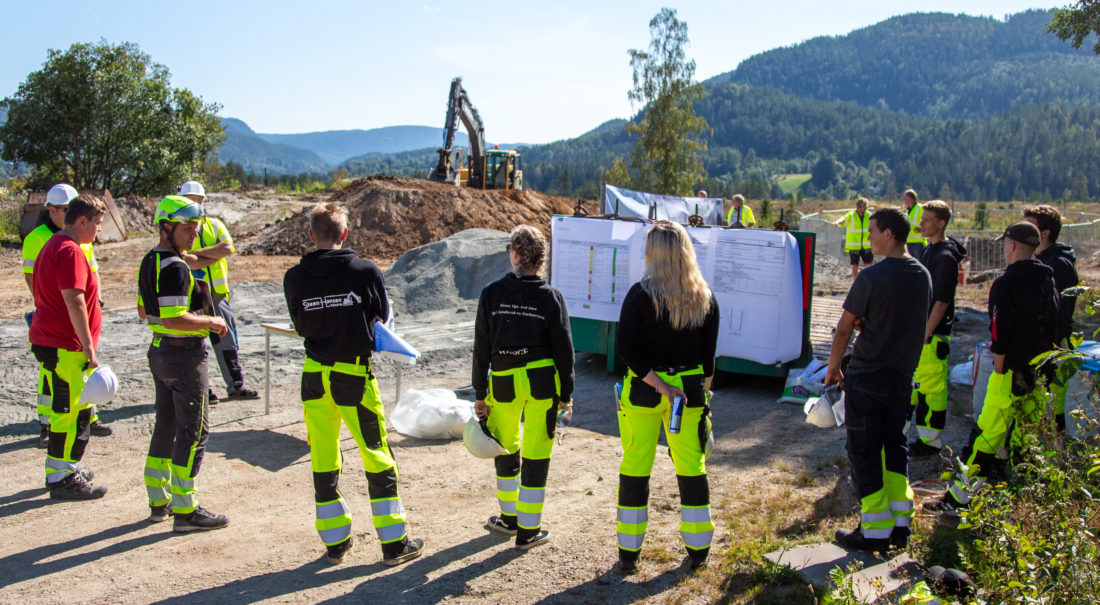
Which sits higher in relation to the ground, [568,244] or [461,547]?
[568,244]

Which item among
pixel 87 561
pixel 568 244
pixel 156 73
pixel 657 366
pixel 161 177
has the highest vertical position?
pixel 156 73

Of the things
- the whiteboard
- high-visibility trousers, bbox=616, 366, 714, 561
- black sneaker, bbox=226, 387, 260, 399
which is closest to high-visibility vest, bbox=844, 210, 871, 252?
the whiteboard

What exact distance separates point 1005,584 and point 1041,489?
93 centimetres

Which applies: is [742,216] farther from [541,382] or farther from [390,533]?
[390,533]

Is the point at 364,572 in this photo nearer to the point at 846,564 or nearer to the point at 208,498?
the point at 208,498

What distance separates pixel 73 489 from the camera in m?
5.30

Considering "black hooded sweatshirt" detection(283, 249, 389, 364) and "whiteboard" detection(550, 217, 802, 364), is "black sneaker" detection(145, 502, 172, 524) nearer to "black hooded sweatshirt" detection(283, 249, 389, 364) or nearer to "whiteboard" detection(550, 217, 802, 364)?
"black hooded sweatshirt" detection(283, 249, 389, 364)

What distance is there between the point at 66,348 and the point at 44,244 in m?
1.15

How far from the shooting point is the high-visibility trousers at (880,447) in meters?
4.28

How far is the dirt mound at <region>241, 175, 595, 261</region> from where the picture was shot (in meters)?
22.5

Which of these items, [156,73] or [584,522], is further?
[156,73]

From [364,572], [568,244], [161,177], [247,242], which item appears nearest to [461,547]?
[364,572]

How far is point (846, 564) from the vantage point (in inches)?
165

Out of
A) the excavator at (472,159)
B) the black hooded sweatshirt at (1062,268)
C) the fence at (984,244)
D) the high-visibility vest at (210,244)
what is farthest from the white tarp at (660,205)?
the excavator at (472,159)
